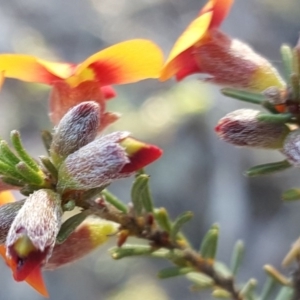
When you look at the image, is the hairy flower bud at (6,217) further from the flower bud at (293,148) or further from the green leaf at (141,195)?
the flower bud at (293,148)

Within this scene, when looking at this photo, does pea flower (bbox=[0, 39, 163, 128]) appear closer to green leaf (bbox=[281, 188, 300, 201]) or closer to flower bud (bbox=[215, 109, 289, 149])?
flower bud (bbox=[215, 109, 289, 149])

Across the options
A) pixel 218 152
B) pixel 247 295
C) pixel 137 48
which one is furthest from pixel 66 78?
pixel 218 152

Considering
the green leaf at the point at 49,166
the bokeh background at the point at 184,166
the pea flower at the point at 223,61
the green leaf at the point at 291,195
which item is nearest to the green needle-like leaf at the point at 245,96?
the pea flower at the point at 223,61

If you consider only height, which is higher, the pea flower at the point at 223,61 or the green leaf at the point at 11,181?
the pea flower at the point at 223,61

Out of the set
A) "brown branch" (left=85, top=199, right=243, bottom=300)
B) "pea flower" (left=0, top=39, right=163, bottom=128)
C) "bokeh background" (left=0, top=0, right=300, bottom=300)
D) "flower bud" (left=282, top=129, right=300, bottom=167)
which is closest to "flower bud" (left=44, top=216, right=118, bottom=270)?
"brown branch" (left=85, top=199, right=243, bottom=300)

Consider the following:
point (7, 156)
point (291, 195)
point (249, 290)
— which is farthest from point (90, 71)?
point (249, 290)

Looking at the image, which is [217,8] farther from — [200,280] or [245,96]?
[200,280]
